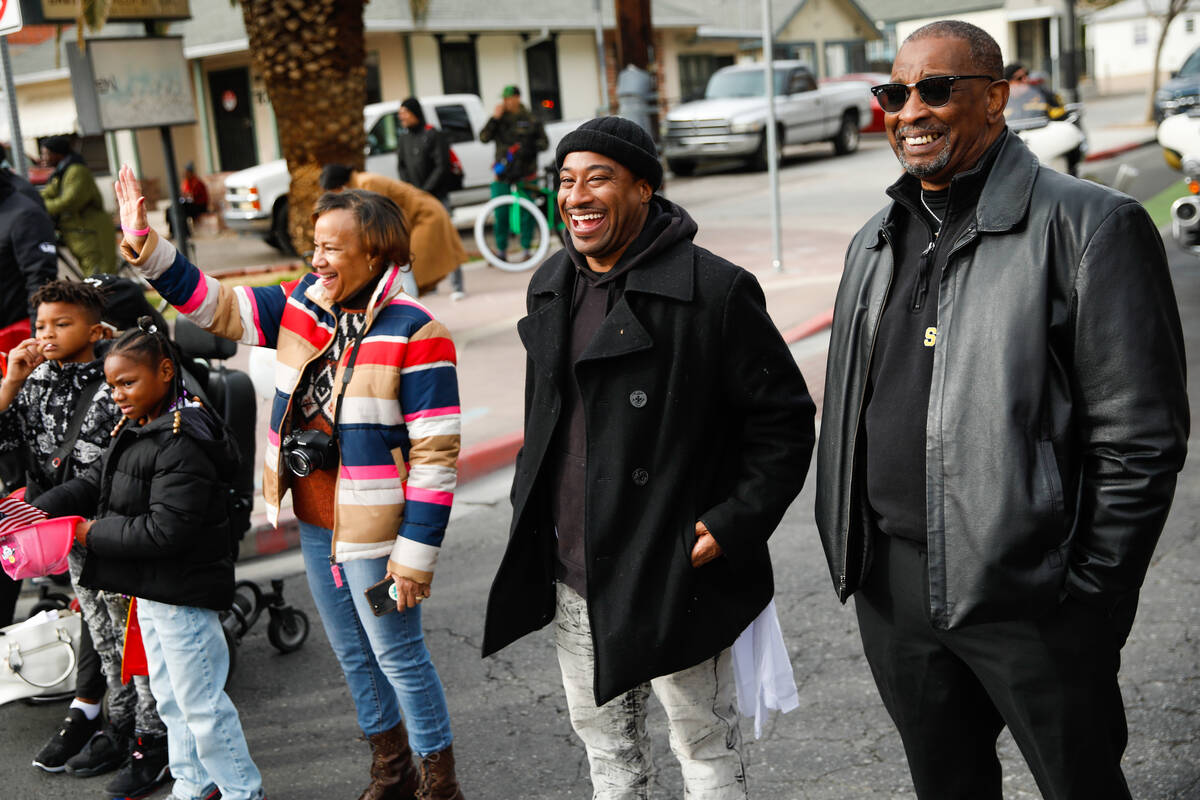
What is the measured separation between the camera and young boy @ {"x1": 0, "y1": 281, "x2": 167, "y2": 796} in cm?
378

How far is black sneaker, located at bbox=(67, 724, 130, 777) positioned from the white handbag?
1.01 ft

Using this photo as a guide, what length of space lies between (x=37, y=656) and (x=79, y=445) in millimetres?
967

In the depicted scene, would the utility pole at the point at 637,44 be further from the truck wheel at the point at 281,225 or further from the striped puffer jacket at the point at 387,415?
the striped puffer jacket at the point at 387,415

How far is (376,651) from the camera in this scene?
338 centimetres

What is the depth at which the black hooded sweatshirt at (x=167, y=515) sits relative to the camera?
11.0ft

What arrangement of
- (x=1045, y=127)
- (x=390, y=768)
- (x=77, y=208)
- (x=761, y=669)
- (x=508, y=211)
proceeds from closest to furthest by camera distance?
(x=761, y=669), (x=390, y=768), (x=77, y=208), (x=508, y=211), (x=1045, y=127)

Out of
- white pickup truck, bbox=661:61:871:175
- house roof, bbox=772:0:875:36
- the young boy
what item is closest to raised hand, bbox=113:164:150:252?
the young boy

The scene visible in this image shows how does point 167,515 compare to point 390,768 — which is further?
point 390,768

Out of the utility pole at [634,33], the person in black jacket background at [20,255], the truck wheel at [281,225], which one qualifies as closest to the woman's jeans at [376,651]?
the person in black jacket background at [20,255]

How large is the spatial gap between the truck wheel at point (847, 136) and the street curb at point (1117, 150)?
5.76m

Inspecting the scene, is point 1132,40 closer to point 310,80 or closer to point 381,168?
point 381,168

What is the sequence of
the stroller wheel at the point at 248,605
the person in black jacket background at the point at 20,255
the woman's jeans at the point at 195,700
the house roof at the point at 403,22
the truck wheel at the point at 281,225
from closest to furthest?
the woman's jeans at the point at 195,700
the stroller wheel at the point at 248,605
the person in black jacket background at the point at 20,255
the truck wheel at the point at 281,225
the house roof at the point at 403,22

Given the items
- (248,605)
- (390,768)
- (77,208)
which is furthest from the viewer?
(77,208)

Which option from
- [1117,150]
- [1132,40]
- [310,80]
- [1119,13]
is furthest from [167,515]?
[1132,40]
